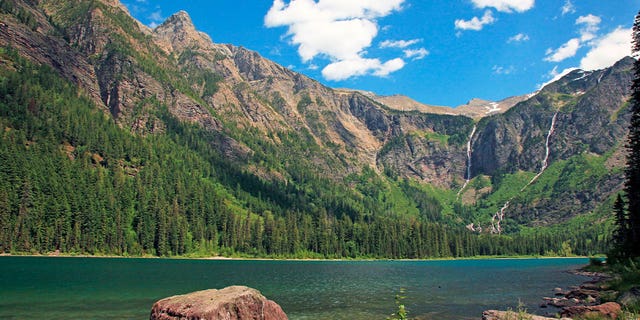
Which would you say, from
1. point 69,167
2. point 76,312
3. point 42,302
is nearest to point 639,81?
point 76,312

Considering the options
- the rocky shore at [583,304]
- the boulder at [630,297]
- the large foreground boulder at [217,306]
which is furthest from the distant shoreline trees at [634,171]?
the large foreground boulder at [217,306]

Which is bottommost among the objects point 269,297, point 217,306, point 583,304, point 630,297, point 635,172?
point 269,297

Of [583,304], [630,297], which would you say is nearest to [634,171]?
[583,304]

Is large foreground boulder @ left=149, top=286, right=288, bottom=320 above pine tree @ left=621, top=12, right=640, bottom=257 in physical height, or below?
below

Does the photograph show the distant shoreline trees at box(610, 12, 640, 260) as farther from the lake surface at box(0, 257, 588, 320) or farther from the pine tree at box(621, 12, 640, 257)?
the lake surface at box(0, 257, 588, 320)

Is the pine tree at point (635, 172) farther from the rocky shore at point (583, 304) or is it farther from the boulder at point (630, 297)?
the boulder at point (630, 297)

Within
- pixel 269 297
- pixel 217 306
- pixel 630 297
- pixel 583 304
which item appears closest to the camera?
pixel 217 306

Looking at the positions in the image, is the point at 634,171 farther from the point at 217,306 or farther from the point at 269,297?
the point at 217,306

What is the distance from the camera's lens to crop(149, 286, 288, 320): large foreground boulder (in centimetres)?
2623

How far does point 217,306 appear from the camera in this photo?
86.9 ft

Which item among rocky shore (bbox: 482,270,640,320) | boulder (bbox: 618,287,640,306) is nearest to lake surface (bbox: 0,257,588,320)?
rocky shore (bbox: 482,270,640,320)

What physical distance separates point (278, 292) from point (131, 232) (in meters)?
133

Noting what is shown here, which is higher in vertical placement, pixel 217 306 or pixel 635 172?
pixel 635 172

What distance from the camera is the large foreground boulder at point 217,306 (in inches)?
1033
